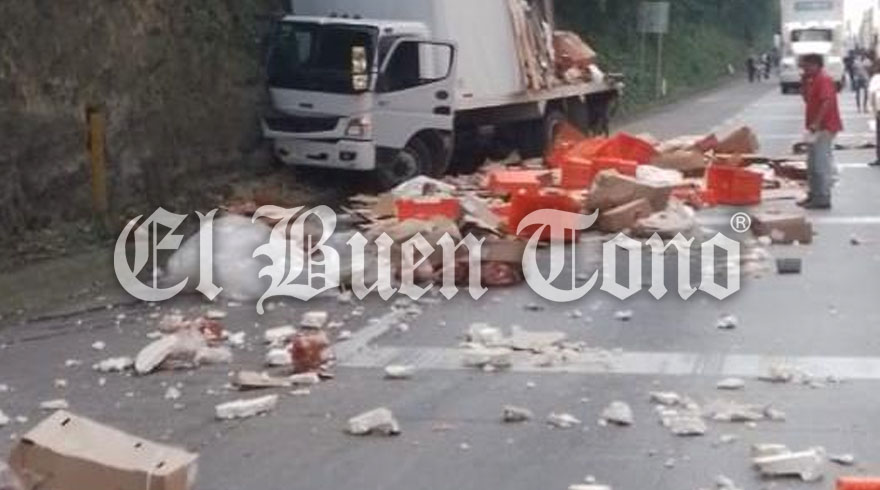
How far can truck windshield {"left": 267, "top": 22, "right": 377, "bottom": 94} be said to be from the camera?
2184cm

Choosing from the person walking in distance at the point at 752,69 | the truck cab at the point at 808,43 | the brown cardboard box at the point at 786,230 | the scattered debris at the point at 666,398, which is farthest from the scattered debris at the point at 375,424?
the person walking in distance at the point at 752,69

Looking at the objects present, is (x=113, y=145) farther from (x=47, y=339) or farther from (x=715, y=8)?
(x=715, y=8)

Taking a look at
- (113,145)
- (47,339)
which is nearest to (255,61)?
(113,145)

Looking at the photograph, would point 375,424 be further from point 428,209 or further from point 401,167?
point 401,167

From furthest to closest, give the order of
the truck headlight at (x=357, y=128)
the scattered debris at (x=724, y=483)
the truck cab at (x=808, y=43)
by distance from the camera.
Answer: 1. the truck cab at (x=808, y=43)
2. the truck headlight at (x=357, y=128)
3. the scattered debris at (x=724, y=483)

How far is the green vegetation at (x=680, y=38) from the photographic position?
52.7m

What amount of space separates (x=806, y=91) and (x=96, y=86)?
812 cm

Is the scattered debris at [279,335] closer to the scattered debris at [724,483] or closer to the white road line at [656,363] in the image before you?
the white road line at [656,363]

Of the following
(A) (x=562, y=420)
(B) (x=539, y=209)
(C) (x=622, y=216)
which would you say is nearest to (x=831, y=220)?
(C) (x=622, y=216)

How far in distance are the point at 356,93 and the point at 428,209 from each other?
17.1ft

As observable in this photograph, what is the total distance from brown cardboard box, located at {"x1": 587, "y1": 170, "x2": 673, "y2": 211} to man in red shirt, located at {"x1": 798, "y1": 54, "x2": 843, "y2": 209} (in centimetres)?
259

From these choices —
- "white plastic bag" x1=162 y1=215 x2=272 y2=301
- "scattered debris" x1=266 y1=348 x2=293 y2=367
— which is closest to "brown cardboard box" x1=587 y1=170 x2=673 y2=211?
"white plastic bag" x1=162 y1=215 x2=272 y2=301

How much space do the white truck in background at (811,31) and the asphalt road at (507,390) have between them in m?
50.7

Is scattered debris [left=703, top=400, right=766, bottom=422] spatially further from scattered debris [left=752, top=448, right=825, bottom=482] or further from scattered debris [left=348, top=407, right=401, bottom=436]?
scattered debris [left=348, top=407, right=401, bottom=436]
